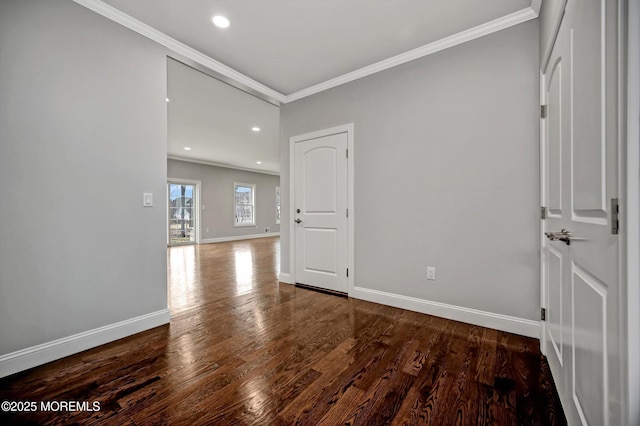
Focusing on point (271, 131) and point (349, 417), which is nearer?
point (349, 417)

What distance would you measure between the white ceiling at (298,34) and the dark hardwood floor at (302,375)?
2.50m

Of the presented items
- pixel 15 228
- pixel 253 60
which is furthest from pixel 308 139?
pixel 15 228

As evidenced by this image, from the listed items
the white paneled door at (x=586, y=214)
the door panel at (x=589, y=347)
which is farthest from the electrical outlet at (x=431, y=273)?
the door panel at (x=589, y=347)

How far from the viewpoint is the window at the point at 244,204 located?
32.7 feet

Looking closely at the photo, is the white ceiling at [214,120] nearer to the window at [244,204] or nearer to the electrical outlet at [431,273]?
the window at [244,204]

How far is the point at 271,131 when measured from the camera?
5719 millimetres

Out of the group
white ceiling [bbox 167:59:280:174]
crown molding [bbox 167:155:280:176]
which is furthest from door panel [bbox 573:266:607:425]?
crown molding [bbox 167:155:280:176]

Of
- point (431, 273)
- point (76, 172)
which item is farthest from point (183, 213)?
point (431, 273)

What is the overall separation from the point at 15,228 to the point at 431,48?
11.4ft

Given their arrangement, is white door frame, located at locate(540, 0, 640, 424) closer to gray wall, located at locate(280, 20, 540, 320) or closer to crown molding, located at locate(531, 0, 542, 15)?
gray wall, located at locate(280, 20, 540, 320)

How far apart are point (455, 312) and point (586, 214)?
5.69ft

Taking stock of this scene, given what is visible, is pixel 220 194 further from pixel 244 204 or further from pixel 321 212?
pixel 321 212

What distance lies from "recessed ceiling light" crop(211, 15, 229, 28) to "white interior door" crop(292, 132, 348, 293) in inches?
59.8

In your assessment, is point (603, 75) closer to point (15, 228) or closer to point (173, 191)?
point (15, 228)
